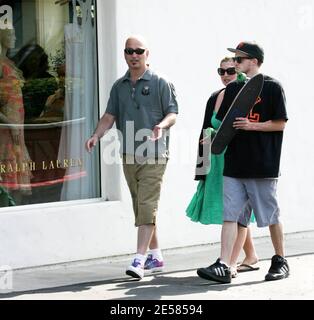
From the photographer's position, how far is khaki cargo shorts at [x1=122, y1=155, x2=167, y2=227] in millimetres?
8281

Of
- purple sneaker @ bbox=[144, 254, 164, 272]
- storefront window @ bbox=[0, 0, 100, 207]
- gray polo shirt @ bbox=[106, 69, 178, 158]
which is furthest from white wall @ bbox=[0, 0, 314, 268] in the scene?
gray polo shirt @ bbox=[106, 69, 178, 158]

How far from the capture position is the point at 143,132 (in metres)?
8.28

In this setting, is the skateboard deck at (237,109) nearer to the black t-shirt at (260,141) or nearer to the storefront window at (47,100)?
the black t-shirt at (260,141)

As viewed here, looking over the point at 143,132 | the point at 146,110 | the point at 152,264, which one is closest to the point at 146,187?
the point at 143,132

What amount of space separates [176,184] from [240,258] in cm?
105

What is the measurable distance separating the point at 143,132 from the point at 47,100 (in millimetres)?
1451

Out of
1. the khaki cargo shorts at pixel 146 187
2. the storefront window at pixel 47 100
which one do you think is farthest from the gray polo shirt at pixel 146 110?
the storefront window at pixel 47 100

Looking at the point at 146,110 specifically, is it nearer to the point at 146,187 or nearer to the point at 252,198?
the point at 146,187

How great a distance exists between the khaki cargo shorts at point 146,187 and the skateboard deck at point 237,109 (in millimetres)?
596

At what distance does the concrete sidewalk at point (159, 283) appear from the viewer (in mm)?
7625

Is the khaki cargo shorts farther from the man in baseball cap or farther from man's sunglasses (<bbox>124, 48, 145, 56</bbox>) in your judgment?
man's sunglasses (<bbox>124, 48, 145, 56</bbox>)
